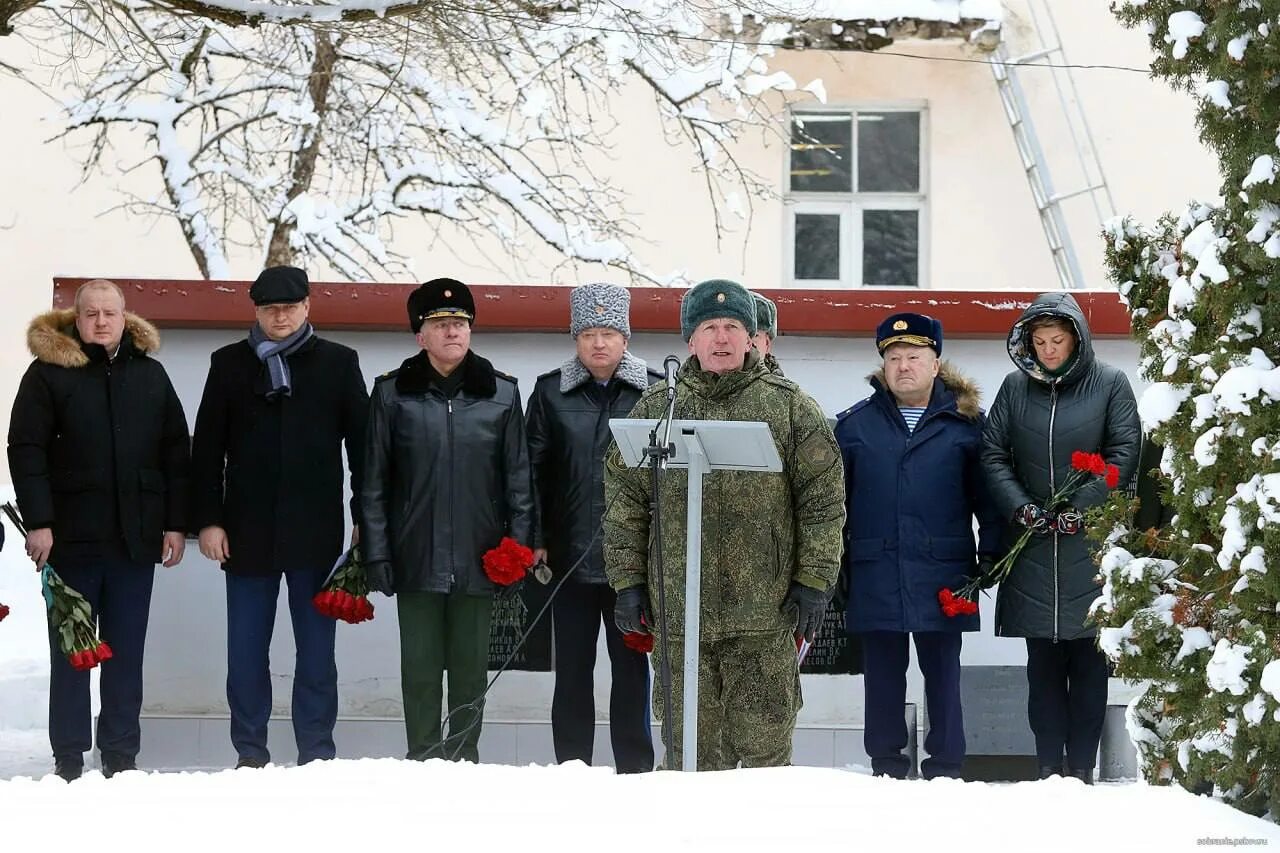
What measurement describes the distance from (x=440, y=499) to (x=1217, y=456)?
10.6ft

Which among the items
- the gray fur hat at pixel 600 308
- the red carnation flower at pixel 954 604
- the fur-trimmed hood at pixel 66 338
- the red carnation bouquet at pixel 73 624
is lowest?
the red carnation bouquet at pixel 73 624

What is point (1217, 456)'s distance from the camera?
4309 mm

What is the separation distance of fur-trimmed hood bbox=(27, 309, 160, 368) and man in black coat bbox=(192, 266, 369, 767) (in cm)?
31

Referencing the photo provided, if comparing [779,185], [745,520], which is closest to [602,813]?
[745,520]

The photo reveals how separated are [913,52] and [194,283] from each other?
8.00m

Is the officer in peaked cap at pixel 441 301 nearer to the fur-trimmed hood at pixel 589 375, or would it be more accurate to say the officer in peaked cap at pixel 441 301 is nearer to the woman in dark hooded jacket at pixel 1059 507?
the fur-trimmed hood at pixel 589 375

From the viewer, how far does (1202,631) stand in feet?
14.7

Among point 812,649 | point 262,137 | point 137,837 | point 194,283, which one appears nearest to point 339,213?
point 262,137

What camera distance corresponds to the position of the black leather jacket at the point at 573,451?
6.80 meters

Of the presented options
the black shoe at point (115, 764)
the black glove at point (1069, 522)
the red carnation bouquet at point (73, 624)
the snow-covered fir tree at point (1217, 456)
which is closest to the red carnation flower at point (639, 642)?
the black glove at point (1069, 522)

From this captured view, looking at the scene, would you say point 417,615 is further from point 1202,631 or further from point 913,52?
point 913,52

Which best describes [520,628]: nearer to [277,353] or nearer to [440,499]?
[440,499]

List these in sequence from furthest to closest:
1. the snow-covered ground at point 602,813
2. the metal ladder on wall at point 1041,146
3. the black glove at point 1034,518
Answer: the metal ladder on wall at point 1041,146 → the black glove at point 1034,518 → the snow-covered ground at point 602,813

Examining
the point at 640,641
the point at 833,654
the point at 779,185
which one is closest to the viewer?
the point at 640,641
